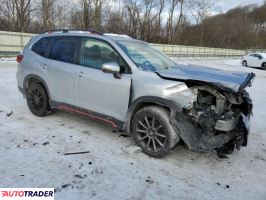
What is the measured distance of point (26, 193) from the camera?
10.4ft

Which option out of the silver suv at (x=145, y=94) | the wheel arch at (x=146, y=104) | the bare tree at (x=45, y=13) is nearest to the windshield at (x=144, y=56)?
the silver suv at (x=145, y=94)

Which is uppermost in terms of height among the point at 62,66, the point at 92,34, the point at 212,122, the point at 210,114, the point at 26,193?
the point at 92,34

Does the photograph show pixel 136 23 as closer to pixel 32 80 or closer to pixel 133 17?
pixel 133 17

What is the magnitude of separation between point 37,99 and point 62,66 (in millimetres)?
1093

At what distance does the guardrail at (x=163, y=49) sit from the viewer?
20422 mm

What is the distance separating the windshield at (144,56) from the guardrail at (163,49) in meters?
17.8

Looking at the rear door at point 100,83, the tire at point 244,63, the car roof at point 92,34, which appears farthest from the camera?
the tire at point 244,63

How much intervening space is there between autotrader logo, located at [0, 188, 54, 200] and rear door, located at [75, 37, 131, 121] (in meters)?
1.67

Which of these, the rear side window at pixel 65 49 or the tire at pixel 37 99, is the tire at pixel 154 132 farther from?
the tire at pixel 37 99

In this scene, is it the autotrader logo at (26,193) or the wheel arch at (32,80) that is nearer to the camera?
the autotrader logo at (26,193)

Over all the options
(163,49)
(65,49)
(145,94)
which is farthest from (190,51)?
(145,94)

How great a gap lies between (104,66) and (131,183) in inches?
70.5

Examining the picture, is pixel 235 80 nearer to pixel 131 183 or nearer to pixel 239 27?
pixel 131 183

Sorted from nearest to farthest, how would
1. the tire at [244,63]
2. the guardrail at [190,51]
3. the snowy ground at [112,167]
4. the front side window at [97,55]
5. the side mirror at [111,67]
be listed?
the snowy ground at [112,167] < the side mirror at [111,67] < the front side window at [97,55] < the tire at [244,63] < the guardrail at [190,51]
